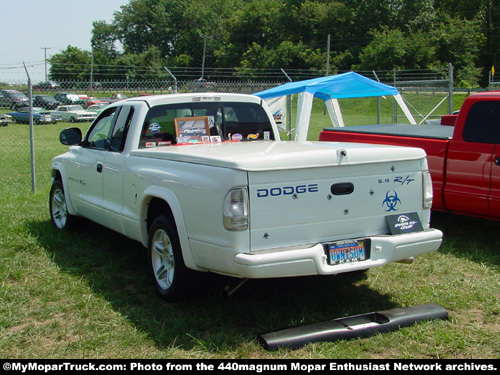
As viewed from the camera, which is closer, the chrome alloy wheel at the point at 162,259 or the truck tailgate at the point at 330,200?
the truck tailgate at the point at 330,200

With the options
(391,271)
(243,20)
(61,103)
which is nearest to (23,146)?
(391,271)

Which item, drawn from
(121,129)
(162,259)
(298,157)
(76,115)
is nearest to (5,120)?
(76,115)

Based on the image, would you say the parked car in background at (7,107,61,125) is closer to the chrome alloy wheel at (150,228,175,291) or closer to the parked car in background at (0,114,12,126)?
the parked car in background at (0,114,12,126)

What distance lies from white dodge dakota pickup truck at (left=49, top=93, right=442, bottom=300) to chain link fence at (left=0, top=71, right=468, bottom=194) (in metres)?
5.15

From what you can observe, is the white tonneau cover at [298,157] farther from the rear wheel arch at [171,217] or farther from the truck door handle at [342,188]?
the rear wheel arch at [171,217]

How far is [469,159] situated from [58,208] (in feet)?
17.0

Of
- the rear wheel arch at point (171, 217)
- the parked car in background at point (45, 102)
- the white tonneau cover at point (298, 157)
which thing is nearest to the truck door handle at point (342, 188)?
the white tonneau cover at point (298, 157)

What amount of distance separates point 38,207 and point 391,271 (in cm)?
552

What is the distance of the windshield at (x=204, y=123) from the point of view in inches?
219

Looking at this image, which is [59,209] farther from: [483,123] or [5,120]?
[5,120]

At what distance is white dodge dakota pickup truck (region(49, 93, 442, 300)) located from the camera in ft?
12.7

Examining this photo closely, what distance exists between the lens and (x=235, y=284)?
4.39 meters

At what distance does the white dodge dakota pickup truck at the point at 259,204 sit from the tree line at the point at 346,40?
29.8 m
